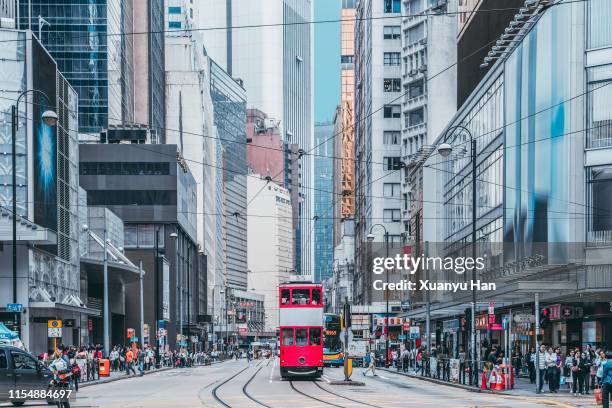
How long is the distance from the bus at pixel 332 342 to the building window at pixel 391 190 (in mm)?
53736

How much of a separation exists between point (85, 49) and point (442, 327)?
63542 millimetres

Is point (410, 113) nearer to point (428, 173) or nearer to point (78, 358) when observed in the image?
point (428, 173)

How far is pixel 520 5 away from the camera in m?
65.8

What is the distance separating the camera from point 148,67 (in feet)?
512

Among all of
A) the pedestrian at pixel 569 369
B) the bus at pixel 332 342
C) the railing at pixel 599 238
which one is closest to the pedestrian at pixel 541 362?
the pedestrian at pixel 569 369

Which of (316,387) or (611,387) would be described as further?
(316,387)

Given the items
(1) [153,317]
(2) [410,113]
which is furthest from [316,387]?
(2) [410,113]

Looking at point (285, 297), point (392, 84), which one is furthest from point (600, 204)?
point (392, 84)

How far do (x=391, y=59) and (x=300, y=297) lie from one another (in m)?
92.8

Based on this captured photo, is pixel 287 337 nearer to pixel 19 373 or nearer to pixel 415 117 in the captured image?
pixel 19 373

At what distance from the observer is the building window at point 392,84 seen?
5556 inches

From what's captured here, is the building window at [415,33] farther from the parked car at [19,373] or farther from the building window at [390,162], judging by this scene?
the parked car at [19,373]

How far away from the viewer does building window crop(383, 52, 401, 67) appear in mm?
142625

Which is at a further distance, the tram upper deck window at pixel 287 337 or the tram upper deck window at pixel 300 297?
the tram upper deck window at pixel 287 337
